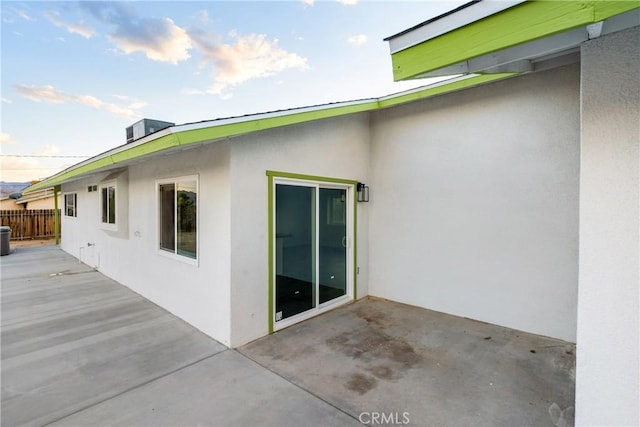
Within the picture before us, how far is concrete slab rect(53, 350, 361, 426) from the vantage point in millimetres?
2705

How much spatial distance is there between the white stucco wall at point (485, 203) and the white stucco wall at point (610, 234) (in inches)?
123

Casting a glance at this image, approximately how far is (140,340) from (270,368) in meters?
2.18

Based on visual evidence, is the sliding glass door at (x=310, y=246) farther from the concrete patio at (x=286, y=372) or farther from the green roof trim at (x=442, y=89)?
the green roof trim at (x=442, y=89)

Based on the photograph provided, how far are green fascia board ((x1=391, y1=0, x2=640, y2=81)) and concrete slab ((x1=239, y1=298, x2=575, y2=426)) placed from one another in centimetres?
302

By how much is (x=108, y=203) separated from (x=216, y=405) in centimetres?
729

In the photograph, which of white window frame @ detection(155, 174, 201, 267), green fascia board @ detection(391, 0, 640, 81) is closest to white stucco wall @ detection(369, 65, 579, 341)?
white window frame @ detection(155, 174, 201, 267)

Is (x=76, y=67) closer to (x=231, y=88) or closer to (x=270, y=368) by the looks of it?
(x=231, y=88)

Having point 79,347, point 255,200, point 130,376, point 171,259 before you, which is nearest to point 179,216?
point 171,259

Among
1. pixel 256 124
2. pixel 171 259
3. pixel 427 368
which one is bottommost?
pixel 427 368

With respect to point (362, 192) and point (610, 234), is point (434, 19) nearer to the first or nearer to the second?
point (610, 234)

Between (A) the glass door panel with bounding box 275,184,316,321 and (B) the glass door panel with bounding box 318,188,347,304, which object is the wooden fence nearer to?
(A) the glass door panel with bounding box 275,184,316,321

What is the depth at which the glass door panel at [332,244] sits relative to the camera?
5.55 m

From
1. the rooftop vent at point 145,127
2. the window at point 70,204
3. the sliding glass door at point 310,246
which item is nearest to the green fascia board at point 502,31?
the sliding glass door at point 310,246

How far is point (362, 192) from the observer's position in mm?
6344
